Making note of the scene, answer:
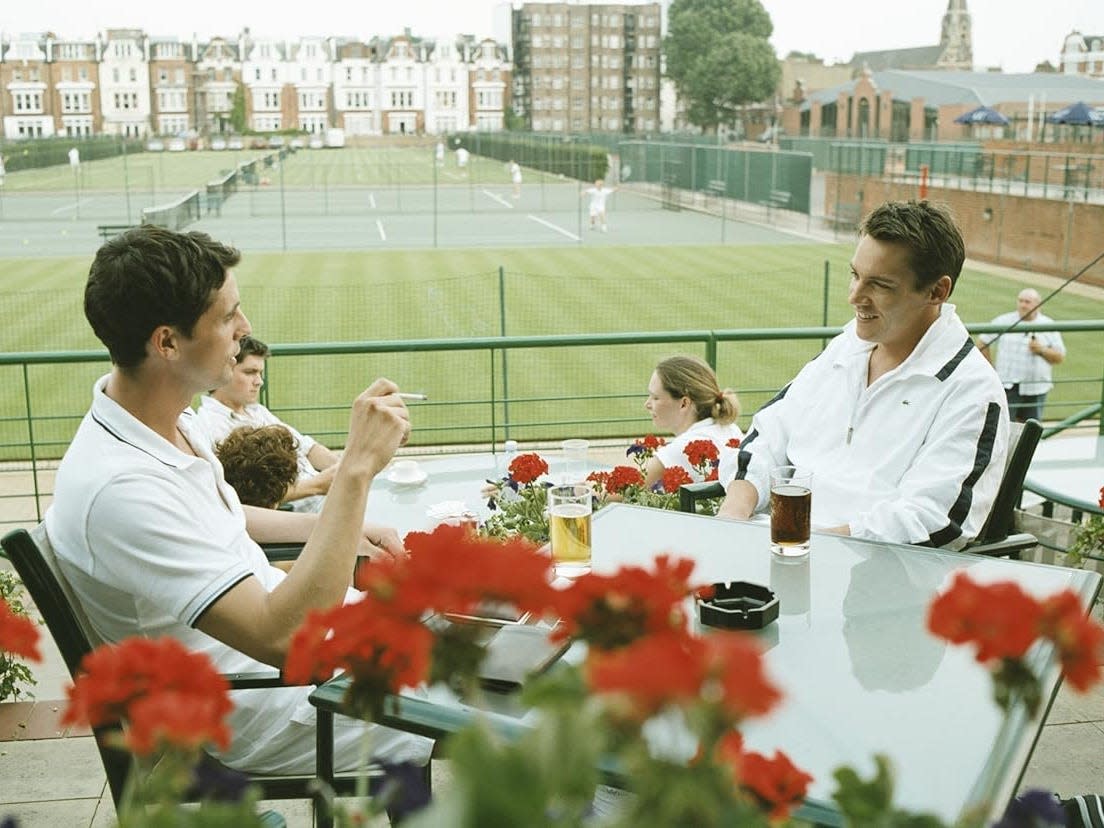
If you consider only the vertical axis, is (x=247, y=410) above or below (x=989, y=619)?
below

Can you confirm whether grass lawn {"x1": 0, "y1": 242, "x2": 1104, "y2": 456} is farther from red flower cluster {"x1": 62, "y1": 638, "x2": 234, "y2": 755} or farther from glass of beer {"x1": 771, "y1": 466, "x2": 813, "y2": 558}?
red flower cluster {"x1": 62, "y1": 638, "x2": 234, "y2": 755}

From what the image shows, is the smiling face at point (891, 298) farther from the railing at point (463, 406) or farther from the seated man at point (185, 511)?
the railing at point (463, 406)

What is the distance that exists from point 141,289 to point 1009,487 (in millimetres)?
2310

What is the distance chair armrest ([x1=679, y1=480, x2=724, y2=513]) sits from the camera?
358 cm

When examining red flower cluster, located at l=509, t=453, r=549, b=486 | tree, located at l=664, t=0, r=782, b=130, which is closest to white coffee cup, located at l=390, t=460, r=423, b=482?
red flower cluster, located at l=509, t=453, r=549, b=486

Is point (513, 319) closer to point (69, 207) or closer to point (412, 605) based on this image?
point (412, 605)

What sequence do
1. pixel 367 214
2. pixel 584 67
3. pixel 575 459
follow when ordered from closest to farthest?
pixel 575 459 < pixel 367 214 < pixel 584 67

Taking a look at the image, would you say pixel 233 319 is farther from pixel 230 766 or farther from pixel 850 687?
pixel 850 687

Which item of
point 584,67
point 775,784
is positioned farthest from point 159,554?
point 584,67

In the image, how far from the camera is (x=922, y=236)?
10.0ft

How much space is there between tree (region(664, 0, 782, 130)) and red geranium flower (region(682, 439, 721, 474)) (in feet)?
292

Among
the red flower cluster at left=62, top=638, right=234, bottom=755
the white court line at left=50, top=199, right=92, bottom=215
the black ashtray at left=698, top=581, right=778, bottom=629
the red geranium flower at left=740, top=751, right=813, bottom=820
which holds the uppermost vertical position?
the red flower cluster at left=62, top=638, right=234, bottom=755

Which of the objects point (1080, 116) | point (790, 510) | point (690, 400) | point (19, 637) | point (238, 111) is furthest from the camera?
point (238, 111)

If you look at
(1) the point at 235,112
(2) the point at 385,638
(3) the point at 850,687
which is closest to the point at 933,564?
(3) the point at 850,687
